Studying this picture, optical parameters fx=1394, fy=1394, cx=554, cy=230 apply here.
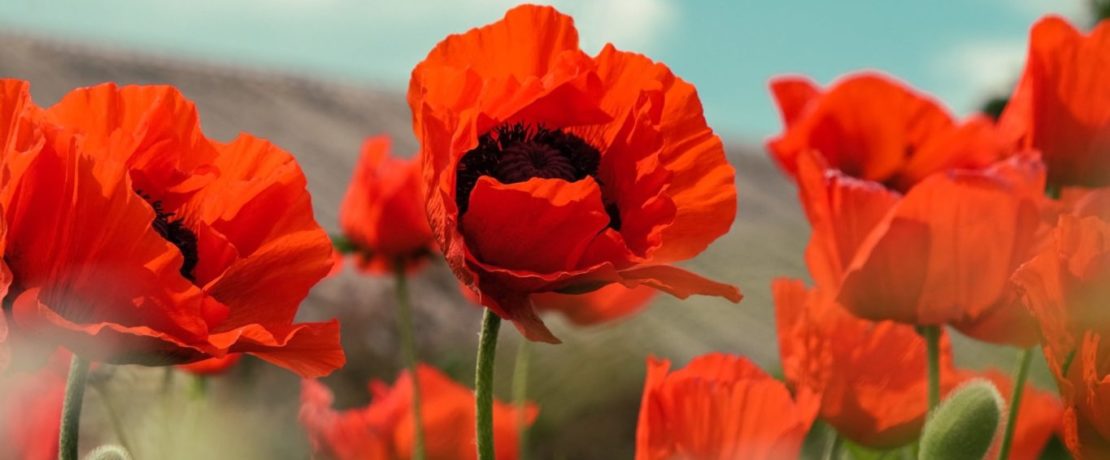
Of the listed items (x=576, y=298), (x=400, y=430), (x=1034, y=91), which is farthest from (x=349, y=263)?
(x=1034, y=91)

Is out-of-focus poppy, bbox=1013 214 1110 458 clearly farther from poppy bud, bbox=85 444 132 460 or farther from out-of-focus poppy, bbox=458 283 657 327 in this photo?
out-of-focus poppy, bbox=458 283 657 327

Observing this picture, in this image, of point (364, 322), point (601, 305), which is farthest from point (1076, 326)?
point (364, 322)

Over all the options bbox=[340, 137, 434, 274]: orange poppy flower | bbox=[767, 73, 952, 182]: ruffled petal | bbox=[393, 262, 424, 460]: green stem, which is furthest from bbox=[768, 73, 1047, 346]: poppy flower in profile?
bbox=[340, 137, 434, 274]: orange poppy flower

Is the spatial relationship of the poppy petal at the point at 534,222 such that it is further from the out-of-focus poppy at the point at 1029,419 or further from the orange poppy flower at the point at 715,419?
the out-of-focus poppy at the point at 1029,419

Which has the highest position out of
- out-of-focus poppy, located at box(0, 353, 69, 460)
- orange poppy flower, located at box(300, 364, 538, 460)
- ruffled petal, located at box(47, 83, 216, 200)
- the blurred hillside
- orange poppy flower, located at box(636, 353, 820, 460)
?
ruffled petal, located at box(47, 83, 216, 200)

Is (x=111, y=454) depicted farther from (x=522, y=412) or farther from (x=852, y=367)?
(x=522, y=412)

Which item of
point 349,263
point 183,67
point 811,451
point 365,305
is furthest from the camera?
point 183,67

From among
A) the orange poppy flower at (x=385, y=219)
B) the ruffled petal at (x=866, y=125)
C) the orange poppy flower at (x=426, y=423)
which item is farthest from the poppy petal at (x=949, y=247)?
the orange poppy flower at (x=385, y=219)

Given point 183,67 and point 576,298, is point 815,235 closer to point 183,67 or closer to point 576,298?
point 576,298
